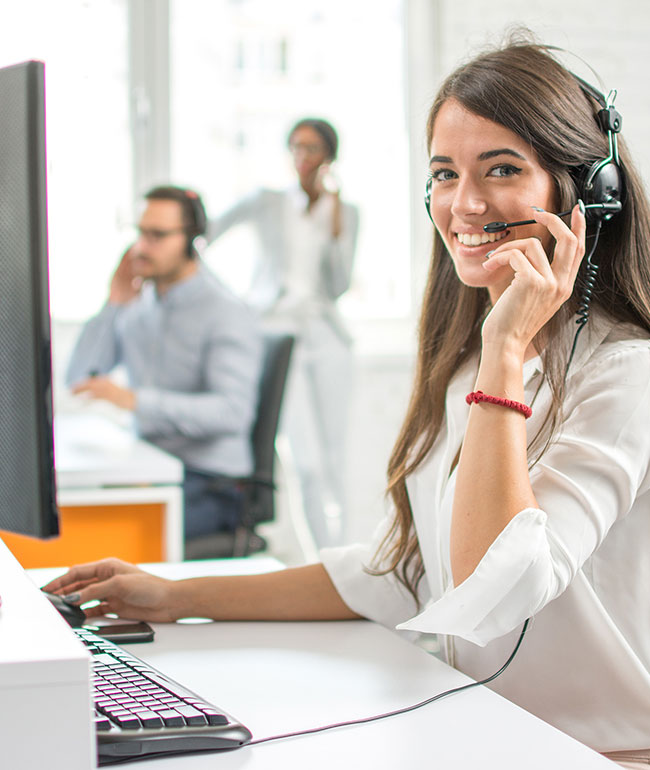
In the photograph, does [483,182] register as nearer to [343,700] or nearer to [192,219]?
[343,700]

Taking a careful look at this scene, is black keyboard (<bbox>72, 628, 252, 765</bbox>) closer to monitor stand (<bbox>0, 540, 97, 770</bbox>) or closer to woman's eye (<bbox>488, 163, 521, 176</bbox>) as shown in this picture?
monitor stand (<bbox>0, 540, 97, 770</bbox>)

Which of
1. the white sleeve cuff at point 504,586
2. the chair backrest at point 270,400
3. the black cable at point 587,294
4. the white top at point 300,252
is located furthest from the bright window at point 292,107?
the white sleeve cuff at point 504,586

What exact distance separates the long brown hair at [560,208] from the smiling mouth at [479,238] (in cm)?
8

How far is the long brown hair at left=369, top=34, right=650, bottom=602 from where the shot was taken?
103 cm

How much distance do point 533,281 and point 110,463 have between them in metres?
1.31

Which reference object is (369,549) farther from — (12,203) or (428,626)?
(12,203)

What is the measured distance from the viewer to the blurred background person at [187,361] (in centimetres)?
254

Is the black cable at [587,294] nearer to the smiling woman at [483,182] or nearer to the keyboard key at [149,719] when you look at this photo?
the smiling woman at [483,182]

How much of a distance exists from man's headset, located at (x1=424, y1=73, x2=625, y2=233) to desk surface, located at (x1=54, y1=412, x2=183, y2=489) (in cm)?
117

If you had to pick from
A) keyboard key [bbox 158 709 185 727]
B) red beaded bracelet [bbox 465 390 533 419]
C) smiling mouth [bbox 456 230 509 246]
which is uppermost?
smiling mouth [bbox 456 230 509 246]

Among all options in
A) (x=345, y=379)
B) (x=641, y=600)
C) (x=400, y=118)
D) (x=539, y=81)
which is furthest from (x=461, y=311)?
(x=400, y=118)

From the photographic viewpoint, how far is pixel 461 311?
121cm

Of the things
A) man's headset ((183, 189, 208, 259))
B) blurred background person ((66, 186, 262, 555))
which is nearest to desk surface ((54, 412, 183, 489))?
blurred background person ((66, 186, 262, 555))

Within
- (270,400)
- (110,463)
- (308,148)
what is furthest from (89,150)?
(110,463)
